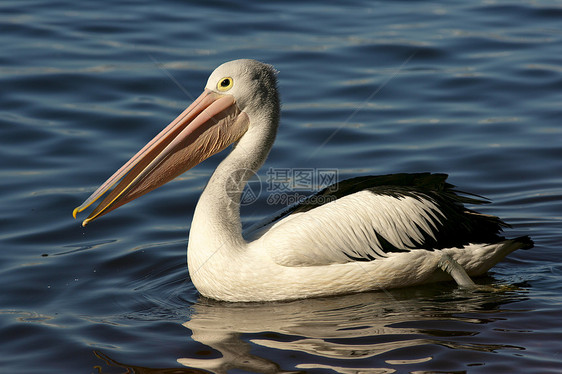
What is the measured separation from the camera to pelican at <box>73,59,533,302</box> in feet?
15.2

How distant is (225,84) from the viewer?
15.9 feet

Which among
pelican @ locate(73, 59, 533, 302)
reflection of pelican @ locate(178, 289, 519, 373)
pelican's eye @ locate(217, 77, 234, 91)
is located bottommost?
reflection of pelican @ locate(178, 289, 519, 373)

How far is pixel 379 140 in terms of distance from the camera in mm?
7445

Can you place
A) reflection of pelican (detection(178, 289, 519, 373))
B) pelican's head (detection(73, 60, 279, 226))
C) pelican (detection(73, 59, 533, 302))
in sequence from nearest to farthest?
1. reflection of pelican (detection(178, 289, 519, 373))
2. pelican (detection(73, 59, 533, 302))
3. pelican's head (detection(73, 60, 279, 226))

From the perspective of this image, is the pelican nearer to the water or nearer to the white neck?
the white neck

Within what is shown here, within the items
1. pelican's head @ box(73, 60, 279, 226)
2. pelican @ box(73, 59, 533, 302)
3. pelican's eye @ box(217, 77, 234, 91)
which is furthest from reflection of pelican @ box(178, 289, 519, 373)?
pelican's eye @ box(217, 77, 234, 91)

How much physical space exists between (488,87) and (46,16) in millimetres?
5816

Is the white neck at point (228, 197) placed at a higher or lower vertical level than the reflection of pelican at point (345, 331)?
higher

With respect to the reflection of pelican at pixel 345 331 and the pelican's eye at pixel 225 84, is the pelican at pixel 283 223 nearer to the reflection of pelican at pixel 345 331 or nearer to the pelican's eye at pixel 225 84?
the pelican's eye at pixel 225 84

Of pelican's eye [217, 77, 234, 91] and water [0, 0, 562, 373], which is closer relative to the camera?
water [0, 0, 562, 373]

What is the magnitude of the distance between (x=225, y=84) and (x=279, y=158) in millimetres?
2269

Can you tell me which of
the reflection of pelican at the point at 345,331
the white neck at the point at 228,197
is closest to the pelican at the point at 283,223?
the white neck at the point at 228,197

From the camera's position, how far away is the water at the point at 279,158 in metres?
4.18

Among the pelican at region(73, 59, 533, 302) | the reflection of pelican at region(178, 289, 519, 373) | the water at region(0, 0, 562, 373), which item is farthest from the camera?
the pelican at region(73, 59, 533, 302)
